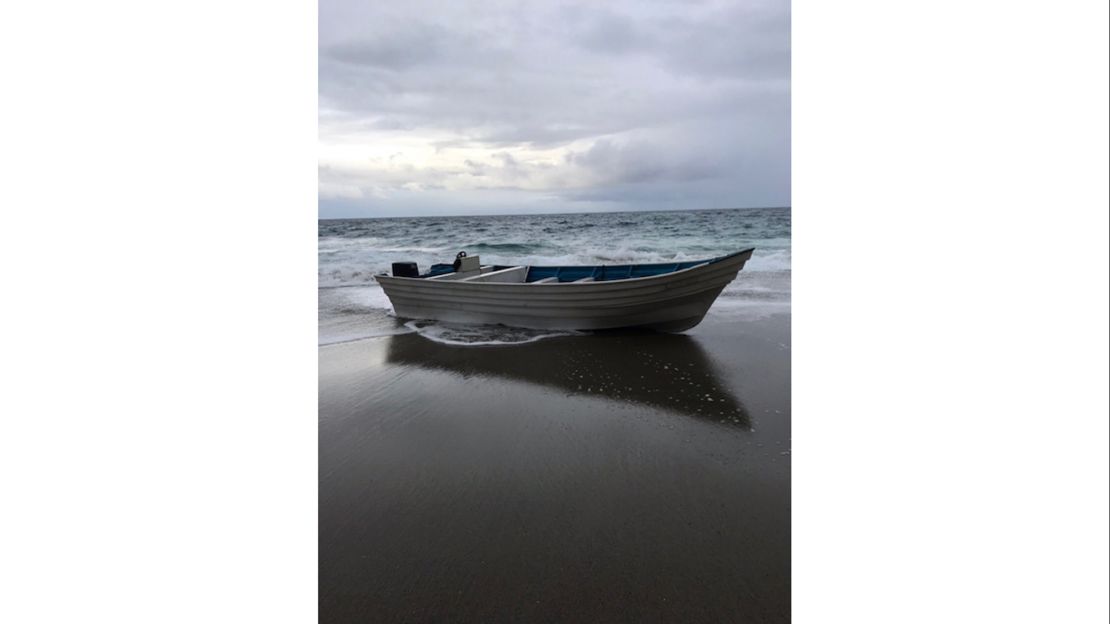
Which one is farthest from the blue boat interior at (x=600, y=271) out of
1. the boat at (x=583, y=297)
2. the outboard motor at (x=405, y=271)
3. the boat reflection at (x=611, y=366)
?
the boat reflection at (x=611, y=366)

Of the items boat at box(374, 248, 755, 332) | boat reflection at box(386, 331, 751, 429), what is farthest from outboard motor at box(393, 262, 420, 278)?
boat reflection at box(386, 331, 751, 429)

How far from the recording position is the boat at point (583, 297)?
18.5ft

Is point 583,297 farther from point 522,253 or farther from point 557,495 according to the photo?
point 522,253

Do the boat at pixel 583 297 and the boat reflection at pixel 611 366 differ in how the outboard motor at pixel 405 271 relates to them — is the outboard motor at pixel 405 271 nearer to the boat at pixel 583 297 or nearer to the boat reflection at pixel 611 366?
the boat at pixel 583 297

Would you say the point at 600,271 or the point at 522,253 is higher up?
the point at 522,253

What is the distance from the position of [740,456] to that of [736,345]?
273 centimetres

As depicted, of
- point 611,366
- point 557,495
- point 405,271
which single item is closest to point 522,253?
point 405,271

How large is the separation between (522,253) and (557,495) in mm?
19557

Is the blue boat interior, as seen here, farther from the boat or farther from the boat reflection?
the boat reflection

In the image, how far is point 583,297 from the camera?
591cm

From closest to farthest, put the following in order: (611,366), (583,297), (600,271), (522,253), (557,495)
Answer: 1. (557,495)
2. (611,366)
3. (583,297)
4. (600,271)
5. (522,253)

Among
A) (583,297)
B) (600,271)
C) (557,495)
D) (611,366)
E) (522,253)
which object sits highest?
(522,253)
